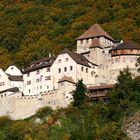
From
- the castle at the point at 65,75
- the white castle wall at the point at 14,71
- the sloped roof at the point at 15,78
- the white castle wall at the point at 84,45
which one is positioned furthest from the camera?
the white castle wall at the point at 14,71

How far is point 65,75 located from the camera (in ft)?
308

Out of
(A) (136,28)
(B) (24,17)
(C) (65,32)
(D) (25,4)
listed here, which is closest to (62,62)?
(A) (136,28)

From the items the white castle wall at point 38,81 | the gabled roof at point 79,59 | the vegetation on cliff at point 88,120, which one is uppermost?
the gabled roof at point 79,59

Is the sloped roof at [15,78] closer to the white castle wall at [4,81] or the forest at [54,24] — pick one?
the white castle wall at [4,81]

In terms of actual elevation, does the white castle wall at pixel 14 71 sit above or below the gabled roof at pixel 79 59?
below

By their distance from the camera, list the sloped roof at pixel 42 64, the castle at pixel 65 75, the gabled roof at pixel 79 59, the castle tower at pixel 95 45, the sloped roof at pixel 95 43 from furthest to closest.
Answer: the sloped roof at pixel 95 43, the sloped roof at pixel 42 64, the castle tower at pixel 95 45, the gabled roof at pixel 79 59, the castle at pixel 65 75

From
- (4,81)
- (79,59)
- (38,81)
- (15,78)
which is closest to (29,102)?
(38,81)

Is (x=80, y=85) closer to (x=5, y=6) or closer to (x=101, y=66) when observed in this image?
(x=101, y=66)

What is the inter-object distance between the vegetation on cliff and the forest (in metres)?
32.5

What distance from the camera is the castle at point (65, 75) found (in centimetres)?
9206

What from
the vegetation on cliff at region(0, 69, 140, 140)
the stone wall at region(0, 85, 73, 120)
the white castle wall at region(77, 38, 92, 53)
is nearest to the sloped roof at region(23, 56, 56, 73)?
the white castle wall at region(77, 38, 92, 53)

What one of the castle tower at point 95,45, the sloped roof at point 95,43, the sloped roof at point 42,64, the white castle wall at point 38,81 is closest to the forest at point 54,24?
the castle tower at point 95,45

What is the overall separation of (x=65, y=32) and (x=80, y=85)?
5328 centimetres

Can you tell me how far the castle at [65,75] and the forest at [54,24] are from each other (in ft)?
74.8
